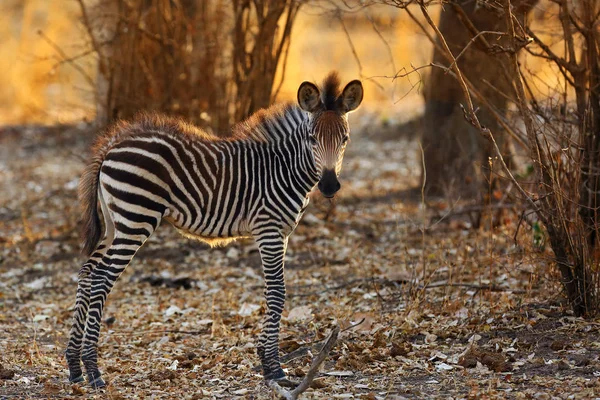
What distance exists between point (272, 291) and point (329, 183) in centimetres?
99

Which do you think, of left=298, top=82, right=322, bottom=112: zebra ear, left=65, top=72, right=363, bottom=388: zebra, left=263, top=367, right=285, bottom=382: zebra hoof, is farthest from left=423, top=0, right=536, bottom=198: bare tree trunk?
left=263, top=367, right=285, bottom=382: zebra hoof

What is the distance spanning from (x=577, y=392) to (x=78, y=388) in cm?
343

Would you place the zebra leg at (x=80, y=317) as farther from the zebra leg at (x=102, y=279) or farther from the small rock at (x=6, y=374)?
the small rock at (x=6, y=374)

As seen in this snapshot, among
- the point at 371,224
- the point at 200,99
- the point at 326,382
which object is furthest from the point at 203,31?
the point at 326,382

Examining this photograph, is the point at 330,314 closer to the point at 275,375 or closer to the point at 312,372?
the point at 275,375

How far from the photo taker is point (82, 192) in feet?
20.5

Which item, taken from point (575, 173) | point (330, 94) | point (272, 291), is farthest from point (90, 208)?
point (575, 173)

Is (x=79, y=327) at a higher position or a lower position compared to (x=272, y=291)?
lower

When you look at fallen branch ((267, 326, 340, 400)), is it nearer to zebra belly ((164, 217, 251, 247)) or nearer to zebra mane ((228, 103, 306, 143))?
zebra belly ((164, 217, 251, 247))

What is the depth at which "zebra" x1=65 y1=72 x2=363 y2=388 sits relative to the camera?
5.86 metres

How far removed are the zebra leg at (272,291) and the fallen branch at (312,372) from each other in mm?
608

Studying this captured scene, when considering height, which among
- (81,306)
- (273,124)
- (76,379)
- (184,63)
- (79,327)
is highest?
(184,63)

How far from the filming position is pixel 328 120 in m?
5.86

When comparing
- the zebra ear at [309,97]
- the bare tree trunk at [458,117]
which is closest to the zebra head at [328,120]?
the zebra ear at [309,97]
